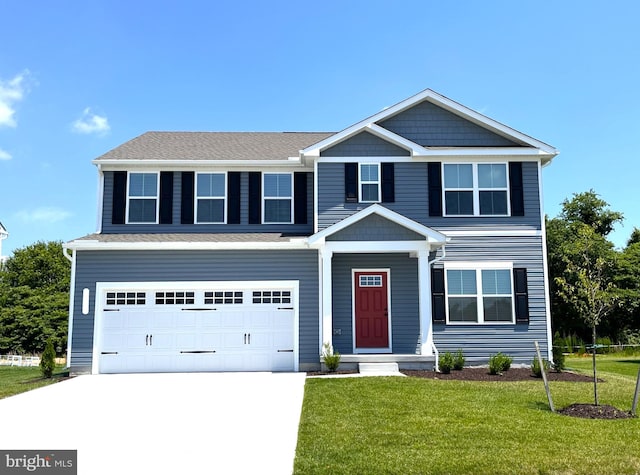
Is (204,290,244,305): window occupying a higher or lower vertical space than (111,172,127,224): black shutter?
lower

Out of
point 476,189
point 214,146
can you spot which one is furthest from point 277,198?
point 476,189

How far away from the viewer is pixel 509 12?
49.8ft

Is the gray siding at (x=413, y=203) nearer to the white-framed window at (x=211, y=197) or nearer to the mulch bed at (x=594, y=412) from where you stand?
the white-framed window at (x=211, y=197)

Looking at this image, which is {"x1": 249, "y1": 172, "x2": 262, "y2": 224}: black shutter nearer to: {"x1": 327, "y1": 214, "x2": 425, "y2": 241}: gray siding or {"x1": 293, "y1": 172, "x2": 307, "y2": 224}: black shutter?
{"x1": 293, "y1": 172, "x2": 307, "y2": 224}: black shutter

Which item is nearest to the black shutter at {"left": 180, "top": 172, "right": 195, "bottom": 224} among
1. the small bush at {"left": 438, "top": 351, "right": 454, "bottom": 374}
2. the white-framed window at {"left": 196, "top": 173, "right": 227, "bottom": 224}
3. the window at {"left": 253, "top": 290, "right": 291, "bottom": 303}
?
the white-framed window at {"left": 196, "top": 173, "right": 227, "bottom": 224}

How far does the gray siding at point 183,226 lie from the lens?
16578mm

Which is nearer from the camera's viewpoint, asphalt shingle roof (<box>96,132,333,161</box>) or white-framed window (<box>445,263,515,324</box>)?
white-framed window (<box>445,263,515,324</box>)

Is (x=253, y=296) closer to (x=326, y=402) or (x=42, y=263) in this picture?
(x=326, y=402)

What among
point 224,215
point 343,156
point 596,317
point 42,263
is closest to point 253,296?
point 224,215

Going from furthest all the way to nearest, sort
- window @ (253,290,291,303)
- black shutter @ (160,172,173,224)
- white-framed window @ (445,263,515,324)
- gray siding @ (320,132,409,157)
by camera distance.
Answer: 1. black shutter @ (160,172,173,224)
2. gray siding @ (320,132,409,157)
3. white-framed window @ (445,263,515,324)
4. window @ (253,290,291,303)

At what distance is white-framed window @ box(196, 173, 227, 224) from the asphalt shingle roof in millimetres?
588

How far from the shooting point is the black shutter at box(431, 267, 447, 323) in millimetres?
15570

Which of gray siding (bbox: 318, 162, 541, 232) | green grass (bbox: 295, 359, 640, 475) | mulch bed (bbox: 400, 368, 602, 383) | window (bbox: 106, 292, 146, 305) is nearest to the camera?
green grass (bbox: 295, 359, 640, 475)

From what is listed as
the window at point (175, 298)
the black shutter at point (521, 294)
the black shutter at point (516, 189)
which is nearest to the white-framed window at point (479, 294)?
the black shutter at point (521, 294)
